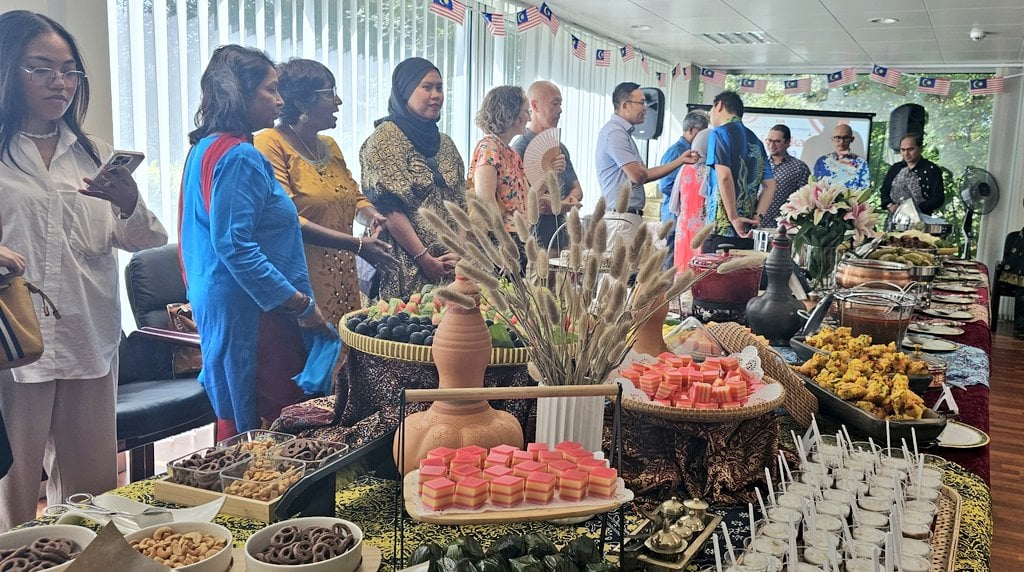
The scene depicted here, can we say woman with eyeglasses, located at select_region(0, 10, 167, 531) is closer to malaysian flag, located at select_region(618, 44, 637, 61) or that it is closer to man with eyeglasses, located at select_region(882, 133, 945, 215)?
malaysian flag, located at select_region(618, 44, 637, 61)

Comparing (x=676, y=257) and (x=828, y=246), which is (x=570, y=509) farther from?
(x=676, y=257)

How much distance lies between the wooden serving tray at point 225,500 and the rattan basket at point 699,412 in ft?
1.89

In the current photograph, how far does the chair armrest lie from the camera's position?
2.76 m

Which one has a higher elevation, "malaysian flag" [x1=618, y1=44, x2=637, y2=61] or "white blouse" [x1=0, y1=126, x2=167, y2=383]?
"malaysian flag" [x1=618, y1=44, x2=637, y2=61]

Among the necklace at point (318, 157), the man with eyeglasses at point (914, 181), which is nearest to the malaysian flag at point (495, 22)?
the necklace at point (318, 157)

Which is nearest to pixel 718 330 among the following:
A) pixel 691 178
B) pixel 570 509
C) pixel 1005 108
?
pixel 570 509

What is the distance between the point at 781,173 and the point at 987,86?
9.35ft

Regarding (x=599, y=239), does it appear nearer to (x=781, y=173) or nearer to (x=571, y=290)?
(x=571, y=290)

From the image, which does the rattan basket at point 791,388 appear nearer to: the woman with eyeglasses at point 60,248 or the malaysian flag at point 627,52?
the woman with eyeglasses at point 60,248

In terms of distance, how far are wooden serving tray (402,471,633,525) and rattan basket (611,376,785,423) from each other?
30cm

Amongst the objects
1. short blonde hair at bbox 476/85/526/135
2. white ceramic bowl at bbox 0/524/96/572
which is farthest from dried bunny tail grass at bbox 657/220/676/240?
short blonde hair at bbox 476/85/526/135

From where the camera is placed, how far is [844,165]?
888cm

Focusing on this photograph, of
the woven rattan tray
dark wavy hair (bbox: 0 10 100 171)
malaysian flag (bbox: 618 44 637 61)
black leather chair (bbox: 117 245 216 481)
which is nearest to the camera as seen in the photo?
the woven rattan tray

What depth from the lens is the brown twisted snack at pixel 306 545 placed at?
0.93m
